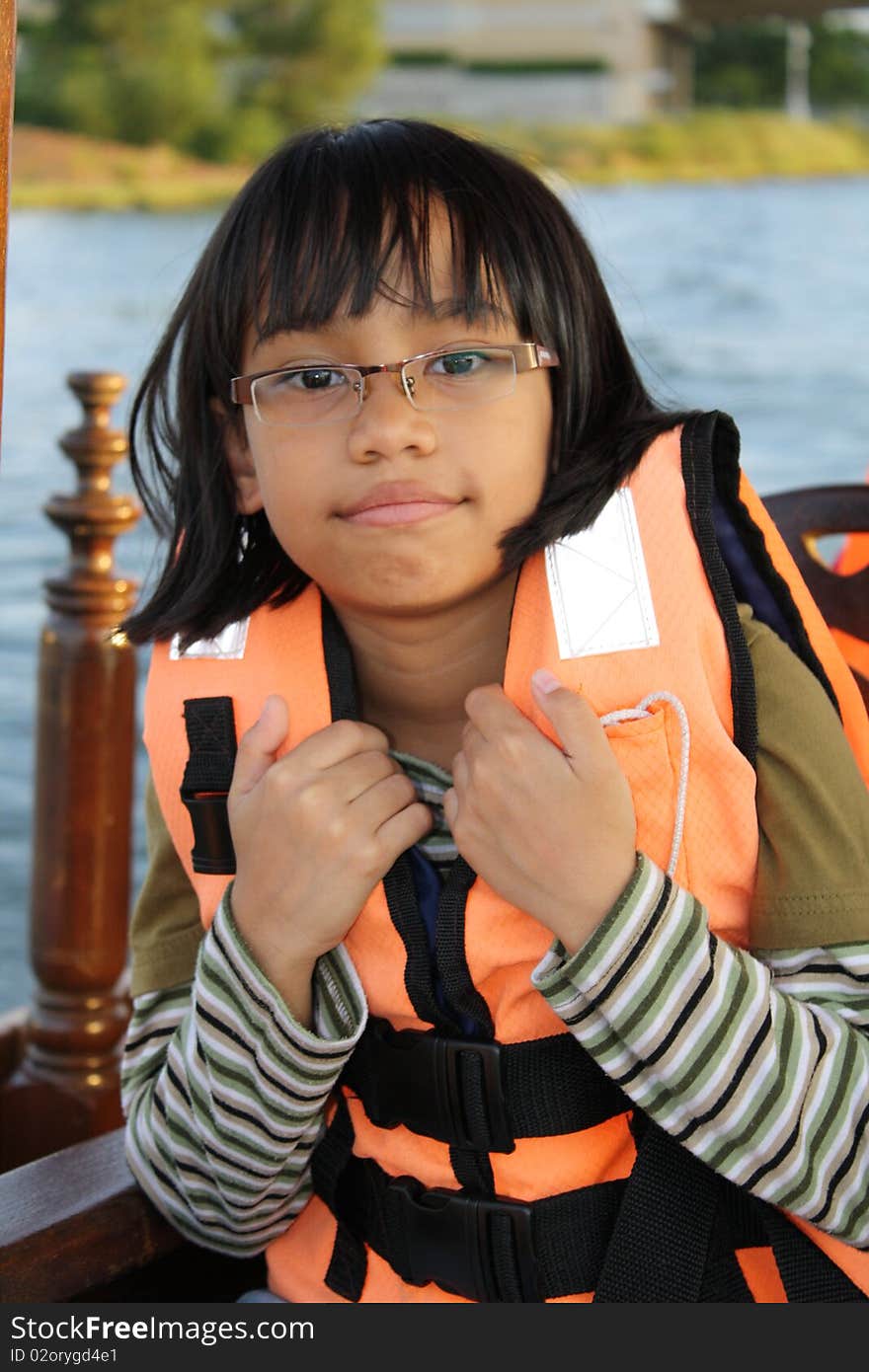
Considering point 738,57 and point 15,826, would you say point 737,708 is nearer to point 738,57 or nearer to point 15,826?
point 15,826

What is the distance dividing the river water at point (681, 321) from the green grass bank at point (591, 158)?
0.13 m

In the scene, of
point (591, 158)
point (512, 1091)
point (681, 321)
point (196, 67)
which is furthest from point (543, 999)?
point (196, 67)

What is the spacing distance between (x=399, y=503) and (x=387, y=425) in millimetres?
58

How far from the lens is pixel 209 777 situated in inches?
49.9

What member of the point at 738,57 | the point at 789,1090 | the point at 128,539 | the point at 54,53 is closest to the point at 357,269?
the point at 789,1090

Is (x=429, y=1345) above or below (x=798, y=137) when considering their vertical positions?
below

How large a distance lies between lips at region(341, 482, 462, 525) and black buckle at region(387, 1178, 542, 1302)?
52 cm

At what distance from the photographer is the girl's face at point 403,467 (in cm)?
113

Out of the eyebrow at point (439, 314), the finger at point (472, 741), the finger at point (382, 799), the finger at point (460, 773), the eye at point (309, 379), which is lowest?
the finger at point (382, 799)

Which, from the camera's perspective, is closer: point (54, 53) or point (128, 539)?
point (128, 539)

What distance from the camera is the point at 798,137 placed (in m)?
9.76

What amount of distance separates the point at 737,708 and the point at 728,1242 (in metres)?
0.41

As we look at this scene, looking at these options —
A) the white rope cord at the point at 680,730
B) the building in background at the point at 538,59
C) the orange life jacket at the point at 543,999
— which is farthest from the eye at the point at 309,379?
the building in background at the point at 538,59

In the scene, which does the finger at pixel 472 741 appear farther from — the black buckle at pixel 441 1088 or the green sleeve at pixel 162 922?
the green sleeve at pixel 162 922
